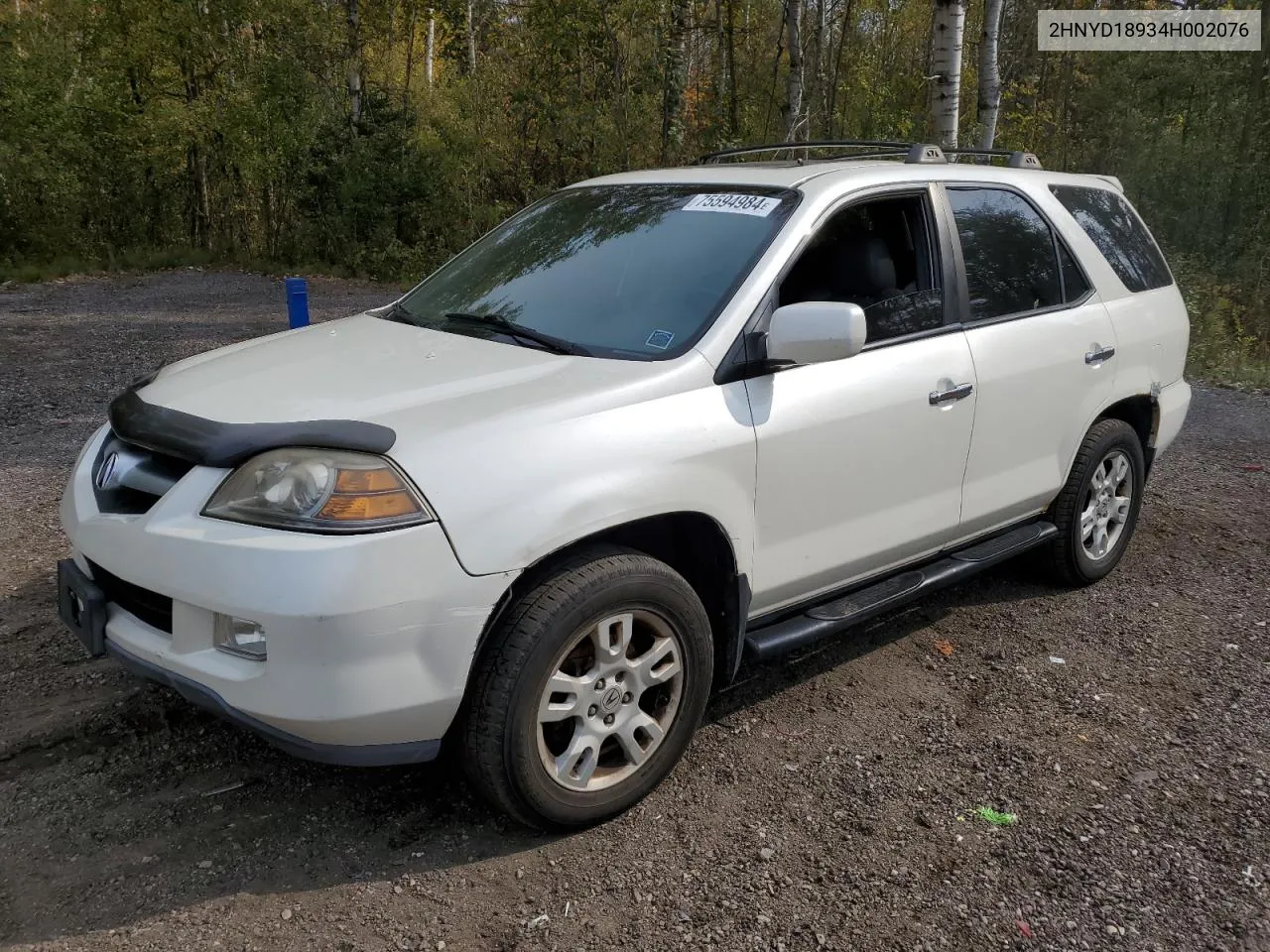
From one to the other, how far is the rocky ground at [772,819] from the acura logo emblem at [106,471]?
92 cm

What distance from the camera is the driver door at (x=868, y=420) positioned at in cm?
322

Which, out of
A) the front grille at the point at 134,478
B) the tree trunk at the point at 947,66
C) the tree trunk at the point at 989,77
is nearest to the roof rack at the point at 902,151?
the front grille at the point at 134,478

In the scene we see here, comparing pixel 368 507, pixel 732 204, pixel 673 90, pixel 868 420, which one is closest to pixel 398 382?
pixel 368 507

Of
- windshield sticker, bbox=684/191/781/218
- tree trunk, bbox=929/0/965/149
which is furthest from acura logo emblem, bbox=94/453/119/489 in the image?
tree trunk, bbox=929/0/965/149

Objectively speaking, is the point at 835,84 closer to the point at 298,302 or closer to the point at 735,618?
the point at 298,302

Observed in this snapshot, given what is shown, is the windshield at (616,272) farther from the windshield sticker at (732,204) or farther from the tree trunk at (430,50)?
the tree trunk at (430,50)

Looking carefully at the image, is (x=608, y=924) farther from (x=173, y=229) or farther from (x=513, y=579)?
(x=173, y=229)

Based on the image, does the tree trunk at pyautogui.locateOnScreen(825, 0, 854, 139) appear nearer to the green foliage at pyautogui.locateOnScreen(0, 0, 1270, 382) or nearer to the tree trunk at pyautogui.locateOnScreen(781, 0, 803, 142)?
the green foliage at pyautogui.locateOnScreen(0, 0, 1270, 382)

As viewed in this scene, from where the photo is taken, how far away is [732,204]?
3.59 m

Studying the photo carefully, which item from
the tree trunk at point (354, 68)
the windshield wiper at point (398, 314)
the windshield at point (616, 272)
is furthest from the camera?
the tree trunk at point (354, 68)

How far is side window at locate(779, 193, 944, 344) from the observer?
3479mm

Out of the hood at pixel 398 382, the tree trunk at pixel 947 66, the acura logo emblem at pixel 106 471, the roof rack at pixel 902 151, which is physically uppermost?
the tree trunk at pixel 947 66

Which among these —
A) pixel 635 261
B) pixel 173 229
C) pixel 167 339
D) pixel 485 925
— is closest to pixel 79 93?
pixel 173 229

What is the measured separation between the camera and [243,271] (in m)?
18.7
